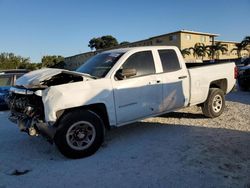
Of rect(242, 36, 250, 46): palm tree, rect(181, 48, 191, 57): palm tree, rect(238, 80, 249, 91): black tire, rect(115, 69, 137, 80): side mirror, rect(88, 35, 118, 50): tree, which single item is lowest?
rect(238, 80, 249, 91): black tire

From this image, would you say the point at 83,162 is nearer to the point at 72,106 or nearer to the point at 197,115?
the point at 72,106

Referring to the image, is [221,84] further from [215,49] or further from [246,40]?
[246,40]

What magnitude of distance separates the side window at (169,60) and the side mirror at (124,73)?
1055mm

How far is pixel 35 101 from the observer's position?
5.23 m

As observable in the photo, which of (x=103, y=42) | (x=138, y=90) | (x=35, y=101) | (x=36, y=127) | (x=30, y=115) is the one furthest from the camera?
(x=103, y=42)

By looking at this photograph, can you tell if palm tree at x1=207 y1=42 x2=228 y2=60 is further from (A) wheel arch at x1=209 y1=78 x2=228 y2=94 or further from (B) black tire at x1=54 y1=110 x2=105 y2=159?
(B) black tire at x1=54 y1=110 x2=105 y2=159

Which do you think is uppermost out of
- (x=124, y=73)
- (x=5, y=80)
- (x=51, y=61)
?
(x=51, y=61)

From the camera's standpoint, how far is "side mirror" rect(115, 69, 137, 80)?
215 inches

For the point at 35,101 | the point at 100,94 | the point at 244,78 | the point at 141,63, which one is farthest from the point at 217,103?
the point at 244,78

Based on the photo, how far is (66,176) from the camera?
168 inches

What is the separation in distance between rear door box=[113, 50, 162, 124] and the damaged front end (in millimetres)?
879

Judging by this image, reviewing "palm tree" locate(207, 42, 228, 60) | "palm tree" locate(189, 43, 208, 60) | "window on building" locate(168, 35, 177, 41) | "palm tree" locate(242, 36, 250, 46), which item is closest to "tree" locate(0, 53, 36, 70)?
"window on building" locate(168, 35, 177, 41)

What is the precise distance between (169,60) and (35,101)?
10.3ft

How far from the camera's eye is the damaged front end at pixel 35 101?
487 centimetres
